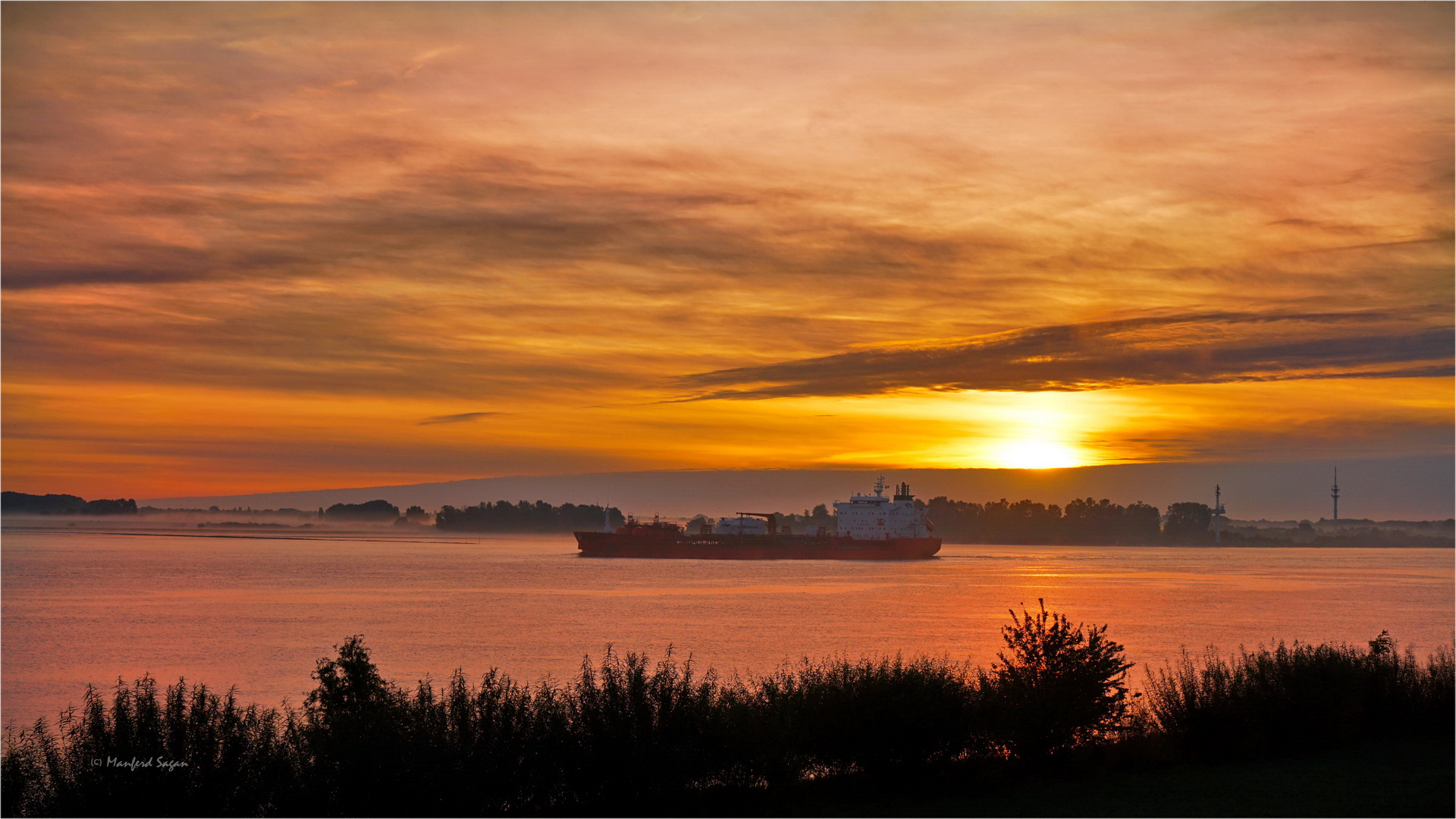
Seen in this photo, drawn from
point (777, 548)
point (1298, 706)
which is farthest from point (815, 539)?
point (1298, 706)

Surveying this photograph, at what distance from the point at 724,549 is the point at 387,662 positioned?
82.7 metres

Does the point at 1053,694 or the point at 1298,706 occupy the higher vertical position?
the point at 1053,694

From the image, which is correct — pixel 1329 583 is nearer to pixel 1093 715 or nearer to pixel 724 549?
pixel 724 549

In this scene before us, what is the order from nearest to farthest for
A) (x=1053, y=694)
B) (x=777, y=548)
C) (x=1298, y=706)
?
(x=1053, y=694)
(x=1298, y=706)
(x=777, y=548)

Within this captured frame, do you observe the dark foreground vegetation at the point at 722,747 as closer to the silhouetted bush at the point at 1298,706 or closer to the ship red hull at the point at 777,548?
the silhouetted bush at the point at 1298,706

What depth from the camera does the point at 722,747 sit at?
12273 millimetres

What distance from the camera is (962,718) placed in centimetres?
1312

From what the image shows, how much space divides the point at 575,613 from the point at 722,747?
37.5 meters

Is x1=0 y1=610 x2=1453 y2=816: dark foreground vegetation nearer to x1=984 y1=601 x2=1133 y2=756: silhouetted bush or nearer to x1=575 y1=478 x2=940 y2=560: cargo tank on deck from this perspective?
x1=984 y1=601 x2=1133 y2=756: silhouetted bush

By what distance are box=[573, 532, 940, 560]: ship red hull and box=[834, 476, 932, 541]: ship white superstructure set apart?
160 centimetres

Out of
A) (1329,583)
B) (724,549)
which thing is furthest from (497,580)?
(1329,583)

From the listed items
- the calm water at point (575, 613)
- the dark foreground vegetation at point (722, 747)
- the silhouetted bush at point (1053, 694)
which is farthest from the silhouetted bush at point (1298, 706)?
the calm water at point (575, 613)

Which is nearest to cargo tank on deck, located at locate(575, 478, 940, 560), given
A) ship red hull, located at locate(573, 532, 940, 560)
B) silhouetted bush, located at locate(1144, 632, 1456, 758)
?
ship red hull, located at locate(573, 532, 940, 560)

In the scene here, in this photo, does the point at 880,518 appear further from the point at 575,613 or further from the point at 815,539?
the point at 575,613
